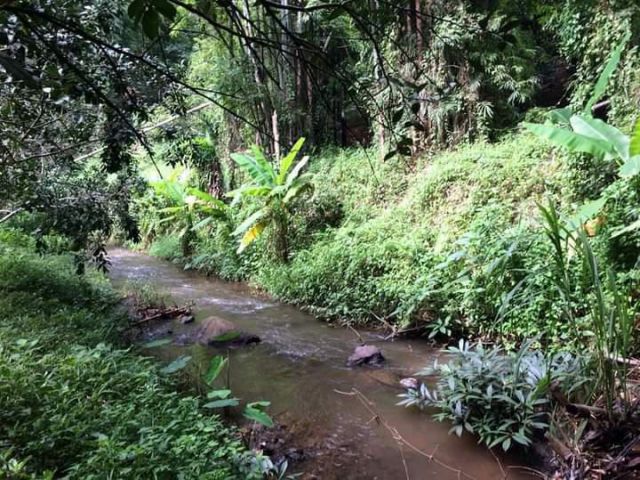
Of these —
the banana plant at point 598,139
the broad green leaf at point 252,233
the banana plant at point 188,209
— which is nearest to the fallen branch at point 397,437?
the banana plant at point 598,139

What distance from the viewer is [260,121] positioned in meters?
9.70

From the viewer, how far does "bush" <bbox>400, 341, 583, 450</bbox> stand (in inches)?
116

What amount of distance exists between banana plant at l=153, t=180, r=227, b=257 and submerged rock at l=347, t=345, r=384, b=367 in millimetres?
5181

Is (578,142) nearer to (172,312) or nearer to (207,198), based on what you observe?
(172,312)

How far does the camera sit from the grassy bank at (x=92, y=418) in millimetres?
2002

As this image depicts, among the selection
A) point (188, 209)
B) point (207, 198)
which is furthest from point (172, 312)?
point (188, 209)

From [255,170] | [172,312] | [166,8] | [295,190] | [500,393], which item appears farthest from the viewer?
[255,170]

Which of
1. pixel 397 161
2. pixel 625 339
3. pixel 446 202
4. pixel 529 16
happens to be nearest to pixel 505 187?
pixel 446 202

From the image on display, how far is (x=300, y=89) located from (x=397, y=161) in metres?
3.50

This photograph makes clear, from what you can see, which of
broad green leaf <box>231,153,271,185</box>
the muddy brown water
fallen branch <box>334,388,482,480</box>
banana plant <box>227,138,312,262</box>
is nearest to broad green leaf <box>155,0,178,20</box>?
the muddy brown water

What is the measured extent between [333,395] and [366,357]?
700 millimetres

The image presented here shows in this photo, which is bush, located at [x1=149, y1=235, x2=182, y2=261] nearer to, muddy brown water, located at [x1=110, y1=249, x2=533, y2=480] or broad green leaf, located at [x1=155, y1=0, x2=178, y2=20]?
muddy brown water, located at [x1=110, y1=249, x2=533, y2=480]

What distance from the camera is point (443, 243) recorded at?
→ 18.1 feet

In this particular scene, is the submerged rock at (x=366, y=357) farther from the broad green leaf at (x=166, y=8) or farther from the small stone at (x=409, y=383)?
the broad green leaf at (x=166, y=8)
